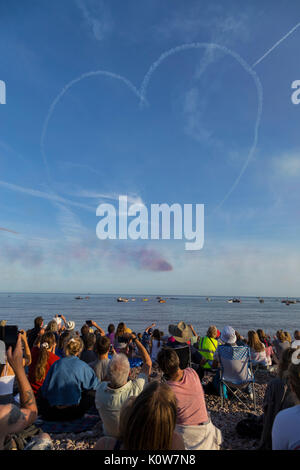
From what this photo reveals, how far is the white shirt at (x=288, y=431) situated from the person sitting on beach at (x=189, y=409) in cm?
132

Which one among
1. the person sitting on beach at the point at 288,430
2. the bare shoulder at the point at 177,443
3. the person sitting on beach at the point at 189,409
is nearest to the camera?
the bare shoulder at the point at 177,443

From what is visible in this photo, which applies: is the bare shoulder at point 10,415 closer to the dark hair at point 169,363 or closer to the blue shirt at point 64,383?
the dark hair at point 169,363

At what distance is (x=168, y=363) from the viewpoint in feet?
11.8

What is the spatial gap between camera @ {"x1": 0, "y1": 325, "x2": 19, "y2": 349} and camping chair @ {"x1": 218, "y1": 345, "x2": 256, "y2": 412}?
177 inches

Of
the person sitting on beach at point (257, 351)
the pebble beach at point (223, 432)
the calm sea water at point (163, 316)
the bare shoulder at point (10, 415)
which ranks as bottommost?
the calm sea water at point (163, 316)

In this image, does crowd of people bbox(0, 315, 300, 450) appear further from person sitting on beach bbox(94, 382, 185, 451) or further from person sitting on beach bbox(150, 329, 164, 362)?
person sitting on beach bbox(150, 329, 164, 362)

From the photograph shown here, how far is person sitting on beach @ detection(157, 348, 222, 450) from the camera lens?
11.1ft

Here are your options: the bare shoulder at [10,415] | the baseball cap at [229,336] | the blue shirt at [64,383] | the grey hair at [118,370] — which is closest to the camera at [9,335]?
the bare shoulder at [10,415]

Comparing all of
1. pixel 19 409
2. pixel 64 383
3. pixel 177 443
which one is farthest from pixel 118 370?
pixel 177 443

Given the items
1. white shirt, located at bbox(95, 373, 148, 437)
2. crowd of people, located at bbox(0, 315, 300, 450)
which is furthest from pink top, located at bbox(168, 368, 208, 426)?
white shirt, located at bbox(95, 373, 148, 437)

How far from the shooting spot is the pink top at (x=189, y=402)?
11.4 ft

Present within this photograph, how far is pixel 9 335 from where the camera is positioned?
2879 mm

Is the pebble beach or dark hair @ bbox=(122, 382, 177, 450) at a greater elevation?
dark hair @ bbox=(122, 382, 177, 450)

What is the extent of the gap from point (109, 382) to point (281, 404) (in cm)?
209
